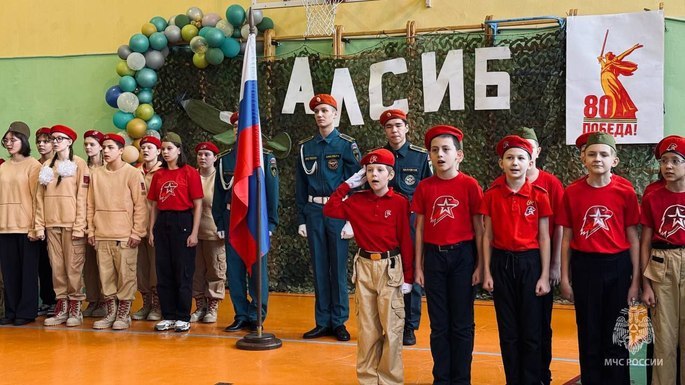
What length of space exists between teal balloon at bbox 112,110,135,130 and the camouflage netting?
1.20 feet

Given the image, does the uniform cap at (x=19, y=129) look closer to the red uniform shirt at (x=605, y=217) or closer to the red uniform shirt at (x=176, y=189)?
the red uniform shirt at (x=176, y=189)

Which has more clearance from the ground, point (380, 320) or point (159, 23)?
point (159, 23)

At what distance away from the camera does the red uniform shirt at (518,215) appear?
3.98 metres

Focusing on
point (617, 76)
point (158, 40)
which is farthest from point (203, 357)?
point (617, 76)

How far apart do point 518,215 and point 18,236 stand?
14.5 feet

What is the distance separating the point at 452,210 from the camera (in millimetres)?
4172

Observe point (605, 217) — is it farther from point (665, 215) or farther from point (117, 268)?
point (117, 268)

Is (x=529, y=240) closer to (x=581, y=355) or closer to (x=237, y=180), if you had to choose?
(x=581, y=355)

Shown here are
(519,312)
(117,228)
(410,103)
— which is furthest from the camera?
(410,103)

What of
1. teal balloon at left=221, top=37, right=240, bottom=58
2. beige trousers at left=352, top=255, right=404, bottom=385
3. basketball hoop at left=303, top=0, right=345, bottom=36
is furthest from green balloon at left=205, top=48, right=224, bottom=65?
beige trousers at left=352, top=255, right=404, bottom=385

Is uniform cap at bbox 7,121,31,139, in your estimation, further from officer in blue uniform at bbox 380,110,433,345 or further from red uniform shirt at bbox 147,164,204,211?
officer in blue uniform at bbox 380,110,433,345

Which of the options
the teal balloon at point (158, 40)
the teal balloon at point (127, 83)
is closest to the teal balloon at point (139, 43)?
the teal balloon at point (158, 40)

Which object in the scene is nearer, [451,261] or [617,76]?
[451,261]

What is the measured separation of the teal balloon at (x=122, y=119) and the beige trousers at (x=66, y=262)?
1.92 m
